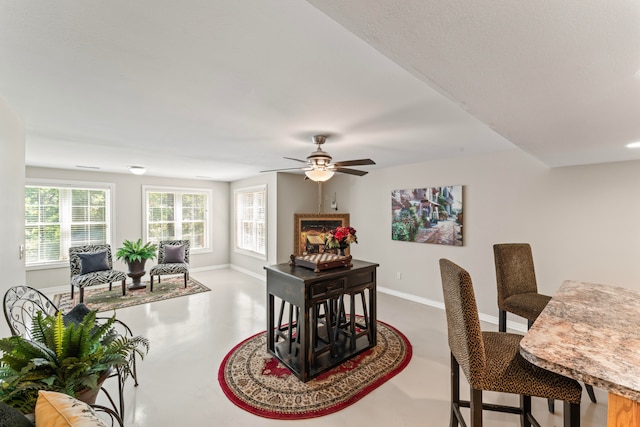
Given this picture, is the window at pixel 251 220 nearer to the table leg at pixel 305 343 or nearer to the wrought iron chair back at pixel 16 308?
the table leg at pixel 305 343

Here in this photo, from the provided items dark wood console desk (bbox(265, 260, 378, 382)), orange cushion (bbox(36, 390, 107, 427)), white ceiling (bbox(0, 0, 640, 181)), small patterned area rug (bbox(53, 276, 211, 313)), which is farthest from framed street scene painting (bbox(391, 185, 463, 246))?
orange cushion (bbox(36, 390, 107, 427))

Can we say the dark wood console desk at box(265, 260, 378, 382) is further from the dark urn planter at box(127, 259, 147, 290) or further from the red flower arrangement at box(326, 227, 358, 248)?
the dark urn planter at box(127, 259, 147, 290)

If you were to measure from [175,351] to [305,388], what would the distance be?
157cm

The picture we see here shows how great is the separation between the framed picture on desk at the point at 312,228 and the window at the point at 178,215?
2.76 meters

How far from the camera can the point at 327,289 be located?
2.50 meters

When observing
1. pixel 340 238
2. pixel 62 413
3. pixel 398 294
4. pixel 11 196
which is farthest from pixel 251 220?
pixel 62 413

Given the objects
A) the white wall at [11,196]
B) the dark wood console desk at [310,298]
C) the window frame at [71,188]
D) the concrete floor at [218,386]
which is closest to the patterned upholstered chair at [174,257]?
the window frame at [71,188]

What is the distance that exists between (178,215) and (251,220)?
182cm

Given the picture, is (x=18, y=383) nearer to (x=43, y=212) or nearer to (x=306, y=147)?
(x=306, y=147)

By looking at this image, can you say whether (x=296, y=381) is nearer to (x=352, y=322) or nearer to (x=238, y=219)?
(x=352, y=322)

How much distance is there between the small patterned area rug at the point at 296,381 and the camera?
2.08m

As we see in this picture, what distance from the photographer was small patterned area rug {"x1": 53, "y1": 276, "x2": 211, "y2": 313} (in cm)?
439

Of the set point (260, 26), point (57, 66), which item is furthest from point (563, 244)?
point (57, 66)

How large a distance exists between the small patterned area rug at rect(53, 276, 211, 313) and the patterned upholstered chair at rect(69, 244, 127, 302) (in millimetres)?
206
